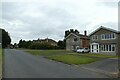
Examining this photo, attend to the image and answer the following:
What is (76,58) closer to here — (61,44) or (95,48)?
(95,48)

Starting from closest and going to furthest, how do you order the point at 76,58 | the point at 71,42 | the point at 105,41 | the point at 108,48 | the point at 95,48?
the point at 76,58, the point at 108,48, the point at 105,41, the point at 95,48, the point at 71,42

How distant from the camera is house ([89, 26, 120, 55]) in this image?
47.3m

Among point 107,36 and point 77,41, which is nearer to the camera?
point 107,36

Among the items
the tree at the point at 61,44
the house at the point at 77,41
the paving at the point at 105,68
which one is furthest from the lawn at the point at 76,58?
the tree at the point at 61,44

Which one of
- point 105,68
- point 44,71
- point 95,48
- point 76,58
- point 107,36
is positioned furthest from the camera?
point 95,48

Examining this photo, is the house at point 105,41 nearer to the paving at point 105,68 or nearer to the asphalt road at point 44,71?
the paving at point 105,68

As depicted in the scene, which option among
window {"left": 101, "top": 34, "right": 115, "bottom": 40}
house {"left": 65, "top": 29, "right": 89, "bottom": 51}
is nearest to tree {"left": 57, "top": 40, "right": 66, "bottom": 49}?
house {"left": 65, "top": 29, "right": 89, "bottom": 51}

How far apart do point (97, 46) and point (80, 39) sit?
14.0 m

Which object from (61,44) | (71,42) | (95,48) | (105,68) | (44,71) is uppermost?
(71,42)

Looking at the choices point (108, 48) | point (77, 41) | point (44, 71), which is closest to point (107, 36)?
point (108, 48)

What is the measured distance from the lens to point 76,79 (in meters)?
12.6

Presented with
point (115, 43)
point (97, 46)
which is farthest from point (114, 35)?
point (97, 46)

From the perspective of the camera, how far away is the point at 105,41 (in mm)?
50531

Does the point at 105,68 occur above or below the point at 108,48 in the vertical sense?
A: below
